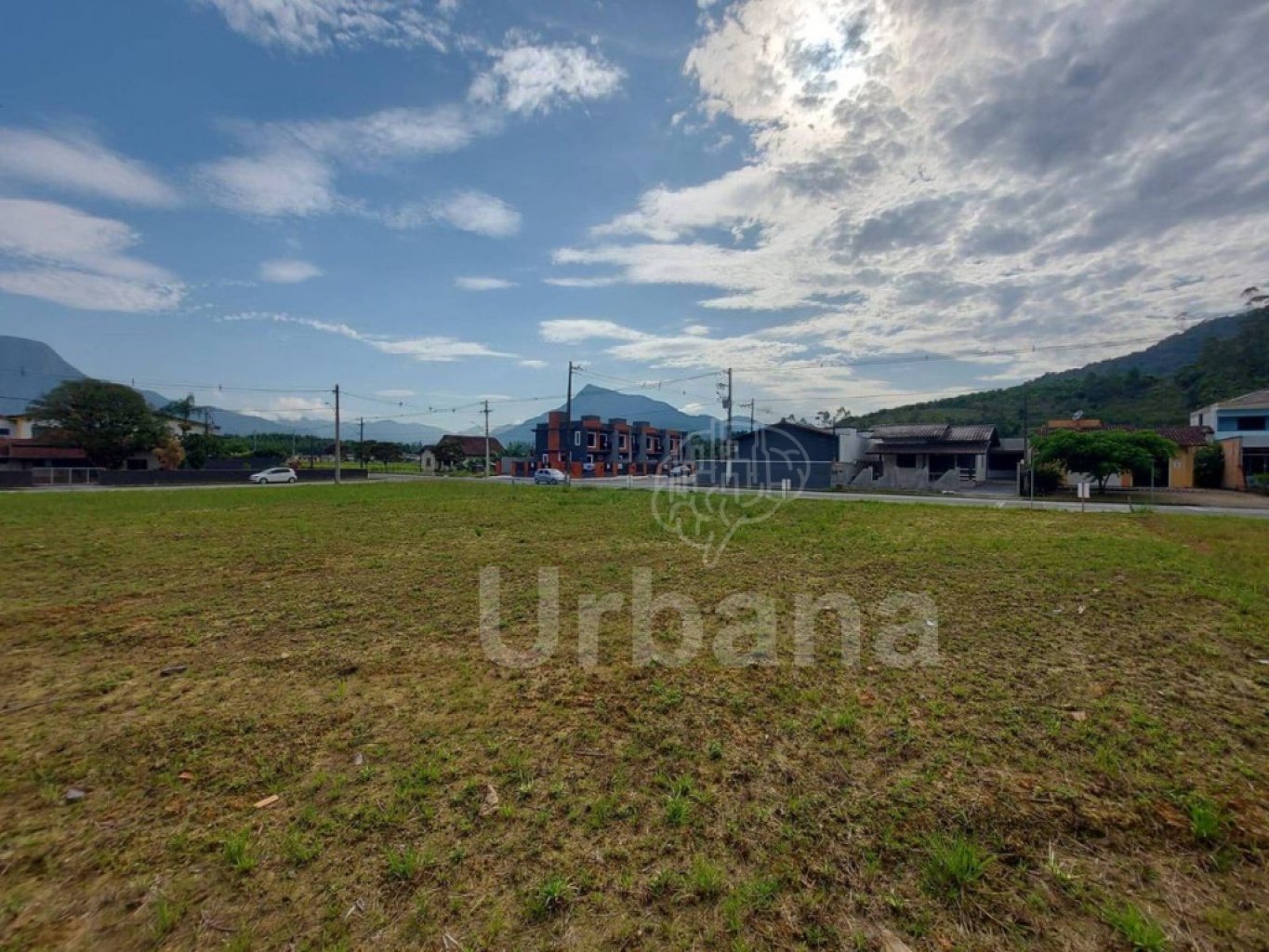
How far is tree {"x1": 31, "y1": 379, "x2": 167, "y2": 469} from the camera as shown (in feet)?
131

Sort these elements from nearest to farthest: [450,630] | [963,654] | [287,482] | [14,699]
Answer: [14,699] < [963,654] < [450,630] < [287,482]

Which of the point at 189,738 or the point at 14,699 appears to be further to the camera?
the point at 14,699

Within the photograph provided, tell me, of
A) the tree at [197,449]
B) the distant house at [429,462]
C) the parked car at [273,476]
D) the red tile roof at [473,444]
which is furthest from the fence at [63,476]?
the red tile roof at [473,444]

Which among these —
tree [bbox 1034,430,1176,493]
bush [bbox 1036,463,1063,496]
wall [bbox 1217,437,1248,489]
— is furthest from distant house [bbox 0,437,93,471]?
wall [bbox 1217,437,1248,489]

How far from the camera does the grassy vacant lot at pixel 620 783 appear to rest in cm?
223

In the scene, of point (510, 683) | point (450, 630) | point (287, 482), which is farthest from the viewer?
point (287, 482)

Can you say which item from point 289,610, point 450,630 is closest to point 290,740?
point 450,630

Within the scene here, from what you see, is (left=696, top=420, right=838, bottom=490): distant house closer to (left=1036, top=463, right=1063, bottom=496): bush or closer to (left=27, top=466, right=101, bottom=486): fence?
(left=1036, top=463, right=1063, bottom=496): bush

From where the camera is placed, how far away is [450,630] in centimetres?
579

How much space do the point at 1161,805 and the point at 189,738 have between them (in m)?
6.22

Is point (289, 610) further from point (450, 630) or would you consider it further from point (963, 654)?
point (963, 654)

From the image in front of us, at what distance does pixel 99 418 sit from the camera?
40.7 m

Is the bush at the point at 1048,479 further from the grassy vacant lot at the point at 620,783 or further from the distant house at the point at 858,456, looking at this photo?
the grassy vacant lot at the point at 620,783

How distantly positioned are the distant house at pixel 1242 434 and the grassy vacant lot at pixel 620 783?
1402 inches
